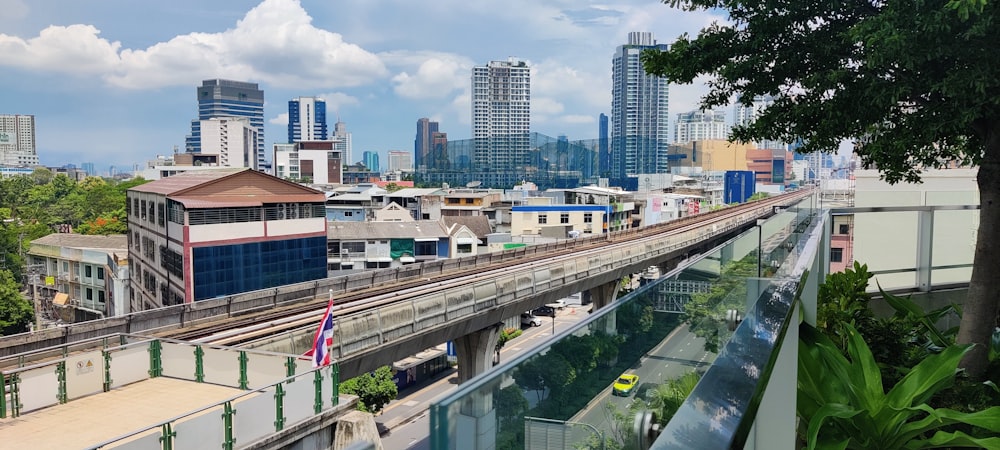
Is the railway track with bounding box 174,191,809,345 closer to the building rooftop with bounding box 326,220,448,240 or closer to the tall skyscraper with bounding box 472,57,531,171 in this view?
the building rooftop with bounding box 326,220,448,240

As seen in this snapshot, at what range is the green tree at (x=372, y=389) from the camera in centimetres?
2606

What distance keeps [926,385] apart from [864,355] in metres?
0.33

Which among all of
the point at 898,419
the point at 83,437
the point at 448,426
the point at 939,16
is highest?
the point at 939,16

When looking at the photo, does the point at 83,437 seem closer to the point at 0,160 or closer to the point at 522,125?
the point at 522,125

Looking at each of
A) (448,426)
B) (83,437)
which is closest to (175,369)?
(83,437)

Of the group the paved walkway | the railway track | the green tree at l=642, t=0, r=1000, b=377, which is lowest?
the railway track

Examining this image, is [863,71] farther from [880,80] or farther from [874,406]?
[874,406]

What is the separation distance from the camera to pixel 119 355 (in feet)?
32.8

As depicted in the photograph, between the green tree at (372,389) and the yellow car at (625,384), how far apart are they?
2538 centimetres

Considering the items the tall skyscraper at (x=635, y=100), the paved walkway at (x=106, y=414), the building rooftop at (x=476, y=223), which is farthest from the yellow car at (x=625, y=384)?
the tall skyscraper at (x=635, y=100)

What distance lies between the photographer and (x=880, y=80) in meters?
4.41

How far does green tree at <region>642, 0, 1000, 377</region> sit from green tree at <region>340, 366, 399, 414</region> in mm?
22474

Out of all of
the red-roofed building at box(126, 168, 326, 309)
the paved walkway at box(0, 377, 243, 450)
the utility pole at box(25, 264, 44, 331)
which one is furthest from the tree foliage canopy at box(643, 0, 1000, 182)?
the utility pole at box(25, 264, 44, 331)

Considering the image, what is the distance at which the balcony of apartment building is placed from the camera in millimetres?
939
